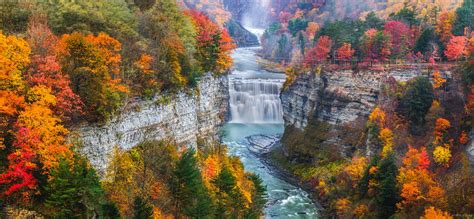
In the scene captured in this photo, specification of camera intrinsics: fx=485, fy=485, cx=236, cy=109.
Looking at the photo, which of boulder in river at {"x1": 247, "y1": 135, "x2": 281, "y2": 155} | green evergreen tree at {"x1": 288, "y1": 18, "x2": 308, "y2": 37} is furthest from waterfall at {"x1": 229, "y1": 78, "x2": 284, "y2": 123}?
green evergreen tree at {"x1": 288, "y1": 18, "x2": 308, "y2": 37}

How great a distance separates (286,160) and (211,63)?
31.0 m

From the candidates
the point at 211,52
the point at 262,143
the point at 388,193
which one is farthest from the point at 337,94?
the point at 388,193

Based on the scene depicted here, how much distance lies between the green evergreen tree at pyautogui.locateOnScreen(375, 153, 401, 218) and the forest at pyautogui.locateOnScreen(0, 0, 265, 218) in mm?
12833

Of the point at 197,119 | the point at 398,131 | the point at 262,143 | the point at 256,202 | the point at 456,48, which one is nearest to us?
the point at 197,119

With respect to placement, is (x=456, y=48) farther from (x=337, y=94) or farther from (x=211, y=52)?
(x=211, y=52)

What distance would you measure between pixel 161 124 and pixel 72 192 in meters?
14.8

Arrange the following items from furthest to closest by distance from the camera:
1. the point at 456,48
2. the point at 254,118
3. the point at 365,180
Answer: the point at 254,118, the point at 456,48, the point at 365,180

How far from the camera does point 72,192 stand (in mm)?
29031

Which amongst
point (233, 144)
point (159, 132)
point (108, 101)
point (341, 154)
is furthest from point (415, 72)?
point (108, 101)

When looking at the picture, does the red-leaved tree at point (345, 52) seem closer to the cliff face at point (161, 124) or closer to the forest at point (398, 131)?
the forest at point (398, 131)

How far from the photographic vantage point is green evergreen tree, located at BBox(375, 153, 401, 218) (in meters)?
50.4

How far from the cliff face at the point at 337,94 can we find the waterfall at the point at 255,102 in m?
11.7

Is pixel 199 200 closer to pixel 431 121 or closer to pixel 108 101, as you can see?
pixel 108 101

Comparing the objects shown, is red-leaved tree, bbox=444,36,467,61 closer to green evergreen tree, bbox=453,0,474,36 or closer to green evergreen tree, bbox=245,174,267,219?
green evergreen tree, bbox=453,0,474,36
